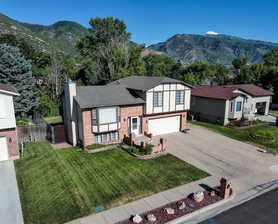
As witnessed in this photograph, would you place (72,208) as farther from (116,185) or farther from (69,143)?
(69,143)

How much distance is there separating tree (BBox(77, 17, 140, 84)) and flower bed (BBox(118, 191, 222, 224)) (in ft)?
87.6

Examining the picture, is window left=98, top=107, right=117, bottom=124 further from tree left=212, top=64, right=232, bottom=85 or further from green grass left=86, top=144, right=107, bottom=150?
tree left=212, top=64, right=232, bottom=85

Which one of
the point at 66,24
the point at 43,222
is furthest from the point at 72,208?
the point at 66,24

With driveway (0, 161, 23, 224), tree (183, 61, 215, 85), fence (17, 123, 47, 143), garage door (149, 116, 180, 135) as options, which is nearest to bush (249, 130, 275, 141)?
garage door (149, 116, 180, 135)

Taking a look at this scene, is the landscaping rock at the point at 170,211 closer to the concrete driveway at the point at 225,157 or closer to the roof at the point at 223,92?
the concrete driveway at the point at 225,157

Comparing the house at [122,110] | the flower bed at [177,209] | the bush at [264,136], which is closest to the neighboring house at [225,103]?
the bush at [264,136]

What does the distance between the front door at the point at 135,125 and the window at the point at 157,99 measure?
2.22 m

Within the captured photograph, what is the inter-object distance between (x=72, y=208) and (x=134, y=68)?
3015 centimetres

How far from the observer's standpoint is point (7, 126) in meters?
12.4

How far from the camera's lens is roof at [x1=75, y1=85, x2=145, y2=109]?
14.8m

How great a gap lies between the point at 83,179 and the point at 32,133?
893 centimetres

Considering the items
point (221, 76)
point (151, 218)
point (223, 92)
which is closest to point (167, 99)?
point (223, 92)

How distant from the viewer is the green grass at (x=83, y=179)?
845cm

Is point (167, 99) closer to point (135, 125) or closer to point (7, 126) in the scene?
point (135, 125)
